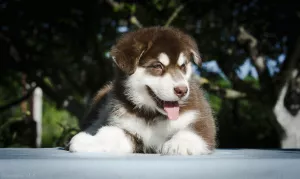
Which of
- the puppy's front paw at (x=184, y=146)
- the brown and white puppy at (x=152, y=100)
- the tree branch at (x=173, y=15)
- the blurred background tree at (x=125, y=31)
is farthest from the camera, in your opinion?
the tree branch at (x=173, y=15)

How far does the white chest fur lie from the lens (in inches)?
143

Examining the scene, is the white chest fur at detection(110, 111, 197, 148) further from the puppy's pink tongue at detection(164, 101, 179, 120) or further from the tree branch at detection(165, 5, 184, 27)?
the tree branch at detection(165, 5, 184, 27)

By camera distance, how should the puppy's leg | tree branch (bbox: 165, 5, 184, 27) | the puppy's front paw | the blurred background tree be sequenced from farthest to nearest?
tree branch (bbox: 165, 5, 184, 27) < the blurred background tree < the puppy's leg < the puppy's front paw

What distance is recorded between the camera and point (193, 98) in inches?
150

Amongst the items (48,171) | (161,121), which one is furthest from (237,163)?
(161,121)

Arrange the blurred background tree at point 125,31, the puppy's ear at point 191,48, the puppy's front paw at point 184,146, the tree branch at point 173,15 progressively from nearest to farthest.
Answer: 1. the puppy's front paw at point 184,146
2. the puppy's ear at point 191,48
3. the blurred background tree at point 125,31
4. the tree branch at point 173,15

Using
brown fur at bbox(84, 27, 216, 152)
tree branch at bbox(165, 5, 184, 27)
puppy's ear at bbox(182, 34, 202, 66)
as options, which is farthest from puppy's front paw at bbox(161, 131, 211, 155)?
tree branch at bbox(165, 5, 184, 27)

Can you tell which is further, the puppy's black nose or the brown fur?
the brown fur

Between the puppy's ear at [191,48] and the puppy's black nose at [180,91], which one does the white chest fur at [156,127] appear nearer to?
the puppy's black nose at [180,91]

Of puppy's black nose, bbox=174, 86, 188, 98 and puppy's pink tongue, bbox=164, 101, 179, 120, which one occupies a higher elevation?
puppy's black nose, bbox=174, 86, 188, 98

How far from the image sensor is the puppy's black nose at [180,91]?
345 cm

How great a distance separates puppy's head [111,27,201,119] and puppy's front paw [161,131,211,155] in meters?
0.32

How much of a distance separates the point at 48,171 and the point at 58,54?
530 cm

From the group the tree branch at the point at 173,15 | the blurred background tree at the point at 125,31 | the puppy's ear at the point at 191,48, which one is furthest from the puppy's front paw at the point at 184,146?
the tree branch at the point at 173,15
